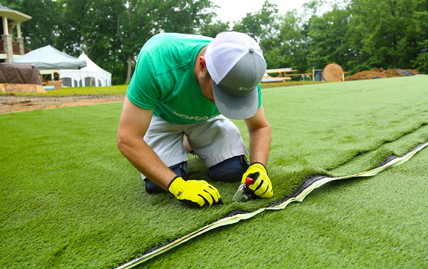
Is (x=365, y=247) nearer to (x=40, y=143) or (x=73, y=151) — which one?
(x=73, y=151)

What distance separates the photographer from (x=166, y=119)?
60.3 inches

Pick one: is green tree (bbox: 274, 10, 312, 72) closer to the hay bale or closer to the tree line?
the tree line

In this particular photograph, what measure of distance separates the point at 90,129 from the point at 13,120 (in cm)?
128

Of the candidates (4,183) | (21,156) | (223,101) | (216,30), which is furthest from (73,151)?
(216,30)

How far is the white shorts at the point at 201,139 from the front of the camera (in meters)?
1.54

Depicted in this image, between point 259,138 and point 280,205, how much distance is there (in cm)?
41

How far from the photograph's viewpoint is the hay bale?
16906 mm

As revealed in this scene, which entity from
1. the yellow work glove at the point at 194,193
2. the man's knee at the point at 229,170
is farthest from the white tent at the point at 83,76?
the yellow work glove at the point at 194,193

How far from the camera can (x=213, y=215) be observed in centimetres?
102

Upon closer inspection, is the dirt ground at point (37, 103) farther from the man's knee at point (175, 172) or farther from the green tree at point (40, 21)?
the green tree at point (40, 21)

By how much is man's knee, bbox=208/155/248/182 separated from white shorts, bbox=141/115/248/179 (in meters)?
0.03

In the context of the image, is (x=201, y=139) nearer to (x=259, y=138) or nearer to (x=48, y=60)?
(x=259, y=138)

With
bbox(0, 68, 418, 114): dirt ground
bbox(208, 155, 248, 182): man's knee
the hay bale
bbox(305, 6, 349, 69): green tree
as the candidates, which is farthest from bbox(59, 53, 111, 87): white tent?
bbox(208, 155, 248, 182): man's knee

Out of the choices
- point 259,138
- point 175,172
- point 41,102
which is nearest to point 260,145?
point 259,138
